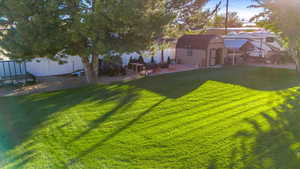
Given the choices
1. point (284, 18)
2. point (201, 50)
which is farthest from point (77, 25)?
point (284, 18)

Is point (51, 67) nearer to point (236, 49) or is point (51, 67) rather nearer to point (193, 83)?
point (193, 83)

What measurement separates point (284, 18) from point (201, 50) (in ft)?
19.9

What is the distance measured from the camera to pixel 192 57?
59.7 ft

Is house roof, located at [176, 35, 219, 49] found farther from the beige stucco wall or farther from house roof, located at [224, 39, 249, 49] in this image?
house roof, located at [224, 39, 249, 49]

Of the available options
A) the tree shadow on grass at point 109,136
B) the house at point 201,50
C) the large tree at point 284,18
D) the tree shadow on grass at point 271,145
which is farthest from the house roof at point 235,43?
the tree shadow on grass at point 109,136

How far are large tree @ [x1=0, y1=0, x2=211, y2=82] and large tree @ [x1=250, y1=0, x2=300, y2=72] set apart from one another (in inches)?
292

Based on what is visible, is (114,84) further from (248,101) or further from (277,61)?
(277,61)

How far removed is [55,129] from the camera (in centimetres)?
591

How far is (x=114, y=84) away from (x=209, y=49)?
9.30 meters

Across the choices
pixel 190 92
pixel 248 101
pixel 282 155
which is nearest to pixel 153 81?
pixel 190 92

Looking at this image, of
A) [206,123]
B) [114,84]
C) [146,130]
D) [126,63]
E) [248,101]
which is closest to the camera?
[146,130]

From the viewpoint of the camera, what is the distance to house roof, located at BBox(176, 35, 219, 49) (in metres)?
17.2

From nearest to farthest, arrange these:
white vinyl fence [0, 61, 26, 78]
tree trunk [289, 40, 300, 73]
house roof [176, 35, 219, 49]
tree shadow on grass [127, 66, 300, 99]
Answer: tree shadow on grass [127, 66, 300, 99], white vinyl fence [0, 61, 26, 78], tree trunk [289, 40, 300, 73], house roof [176, 35, 219, 49]

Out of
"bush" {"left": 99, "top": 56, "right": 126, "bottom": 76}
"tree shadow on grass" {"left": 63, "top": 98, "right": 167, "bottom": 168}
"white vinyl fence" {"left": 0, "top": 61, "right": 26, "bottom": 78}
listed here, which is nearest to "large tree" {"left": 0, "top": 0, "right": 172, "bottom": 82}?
"tree shadow on grass" {"left": 63, "top": 98, "right": 167, "bottom": 168}
